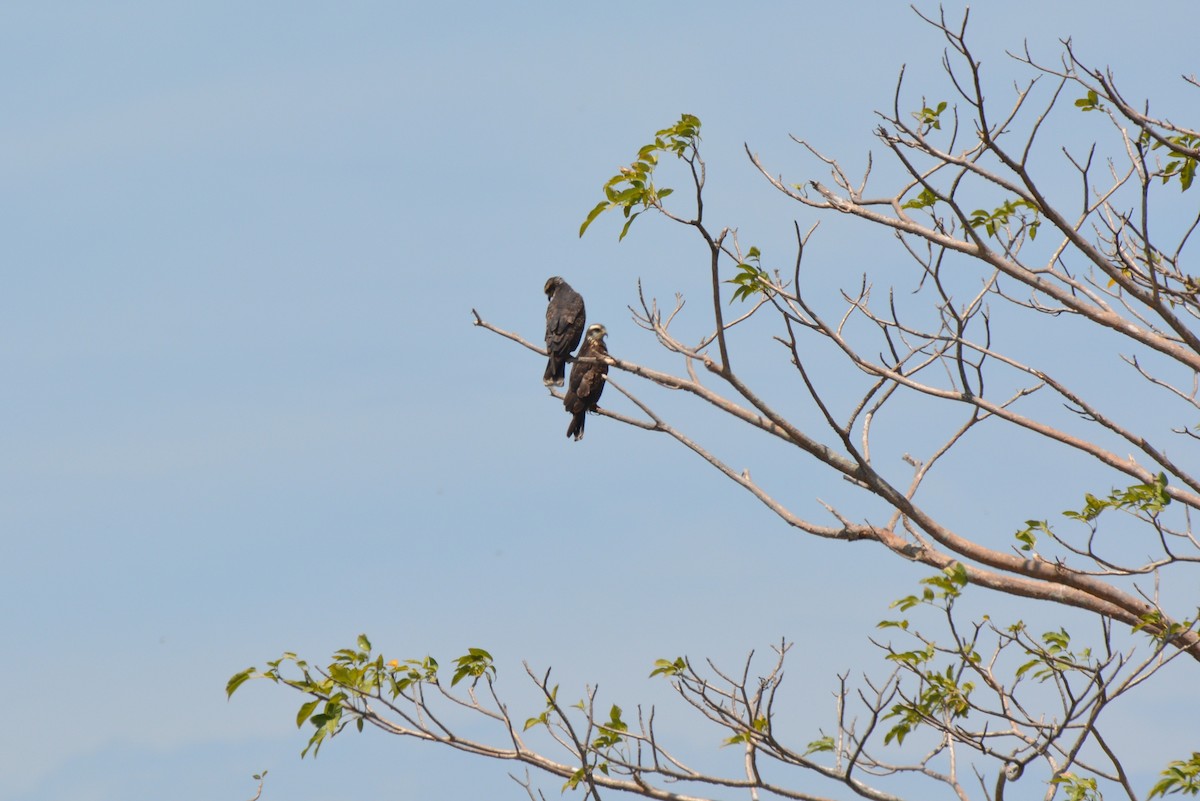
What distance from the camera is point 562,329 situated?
488 inches

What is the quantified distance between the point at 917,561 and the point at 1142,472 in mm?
1122

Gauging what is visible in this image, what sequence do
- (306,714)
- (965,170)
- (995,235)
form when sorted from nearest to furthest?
(306,714), (965,170), (995,235)

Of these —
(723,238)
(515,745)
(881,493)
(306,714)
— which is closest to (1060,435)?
(881,493)

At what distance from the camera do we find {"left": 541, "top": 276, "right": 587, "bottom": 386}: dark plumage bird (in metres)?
12.2

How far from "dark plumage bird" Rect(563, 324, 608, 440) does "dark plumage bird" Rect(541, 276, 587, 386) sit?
0.35 meters

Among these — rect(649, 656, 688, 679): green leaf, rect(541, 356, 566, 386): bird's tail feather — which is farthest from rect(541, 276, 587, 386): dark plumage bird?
rect(649, 656, 688, 679): green leaf

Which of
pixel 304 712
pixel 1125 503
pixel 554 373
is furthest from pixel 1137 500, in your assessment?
pixel 554 373

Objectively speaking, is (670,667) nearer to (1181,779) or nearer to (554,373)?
(1181,779)

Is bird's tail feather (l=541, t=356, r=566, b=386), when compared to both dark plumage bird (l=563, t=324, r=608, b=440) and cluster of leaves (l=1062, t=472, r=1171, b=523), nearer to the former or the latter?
dark plumage bird (l=563, t=324, r=608, b=440)

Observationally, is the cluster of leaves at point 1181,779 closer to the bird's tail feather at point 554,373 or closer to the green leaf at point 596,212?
the green leaf at point 596,212

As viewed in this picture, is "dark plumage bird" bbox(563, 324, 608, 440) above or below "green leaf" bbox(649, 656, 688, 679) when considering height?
above

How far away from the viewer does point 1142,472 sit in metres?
6.66

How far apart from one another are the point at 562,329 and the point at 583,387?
3.70 feet

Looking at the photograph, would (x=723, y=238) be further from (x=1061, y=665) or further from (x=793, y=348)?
(x=1061, y=665)
